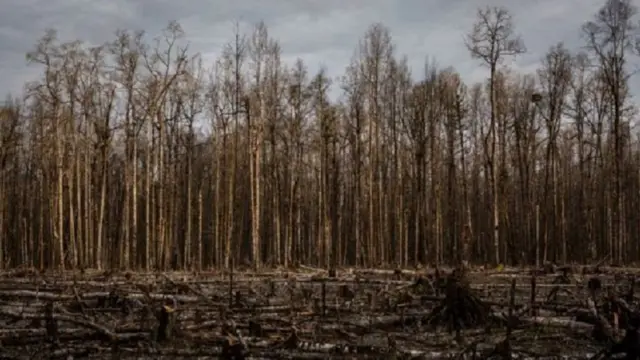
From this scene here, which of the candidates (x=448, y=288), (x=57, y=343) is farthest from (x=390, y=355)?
(x=57, y=343)

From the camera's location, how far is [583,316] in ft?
37.2

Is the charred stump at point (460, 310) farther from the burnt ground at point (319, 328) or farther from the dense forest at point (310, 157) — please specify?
the dense forest at point (310, 157)

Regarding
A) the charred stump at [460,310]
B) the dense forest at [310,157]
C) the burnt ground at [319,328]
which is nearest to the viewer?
the burnt ground at [319,328]

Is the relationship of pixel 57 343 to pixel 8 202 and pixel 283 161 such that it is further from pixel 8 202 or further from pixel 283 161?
pixel 8 202

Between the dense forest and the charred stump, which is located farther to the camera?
the dense forest

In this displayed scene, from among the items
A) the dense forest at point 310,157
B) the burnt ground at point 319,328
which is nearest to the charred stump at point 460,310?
the burnt ground at point 319,328

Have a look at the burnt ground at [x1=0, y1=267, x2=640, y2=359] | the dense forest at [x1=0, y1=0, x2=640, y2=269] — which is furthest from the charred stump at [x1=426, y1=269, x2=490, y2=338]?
the dense forest at [x1=0, y1=0, x2=640, y2=269]

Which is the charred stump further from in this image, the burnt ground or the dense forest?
the dense forest

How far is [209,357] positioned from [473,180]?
46.3 metres

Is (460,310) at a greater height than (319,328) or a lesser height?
greater

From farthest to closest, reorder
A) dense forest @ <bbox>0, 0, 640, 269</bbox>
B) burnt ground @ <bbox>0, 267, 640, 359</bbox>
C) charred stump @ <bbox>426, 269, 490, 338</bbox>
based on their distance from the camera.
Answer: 1. dense forest @ <bbox>0, 0, 640, 269</bbox>
2. charred stump @ <bbox>426, 269, 490, 338</bbox>
3. burnt ground @ <bbox>0, 267, 640, 359</bbox>

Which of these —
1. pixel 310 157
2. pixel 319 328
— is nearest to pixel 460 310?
pixel 319 328

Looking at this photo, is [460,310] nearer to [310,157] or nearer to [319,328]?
[319,328]

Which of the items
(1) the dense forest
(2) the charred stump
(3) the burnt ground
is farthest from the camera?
(1) the dense forest
